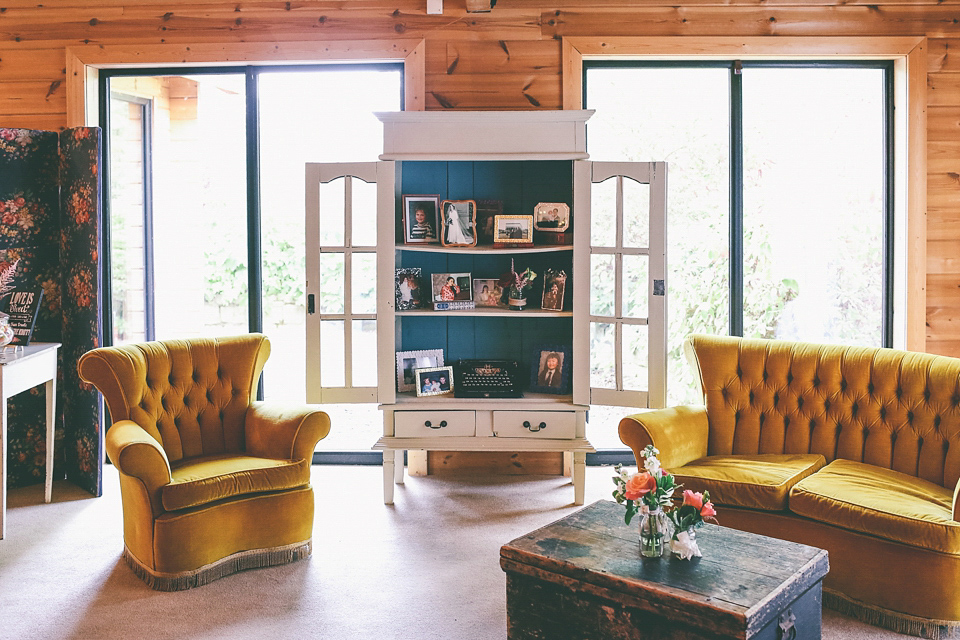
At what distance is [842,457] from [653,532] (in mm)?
1558

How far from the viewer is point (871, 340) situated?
4281 mm

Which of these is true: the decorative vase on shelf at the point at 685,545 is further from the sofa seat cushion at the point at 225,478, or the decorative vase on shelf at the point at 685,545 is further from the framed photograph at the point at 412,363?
the framed photograph at the point at 412,363

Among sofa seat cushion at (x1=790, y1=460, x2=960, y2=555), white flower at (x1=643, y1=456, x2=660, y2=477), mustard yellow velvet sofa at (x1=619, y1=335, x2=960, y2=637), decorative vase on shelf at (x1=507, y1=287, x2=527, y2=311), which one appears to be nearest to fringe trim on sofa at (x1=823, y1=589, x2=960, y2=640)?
mustard yellow velvet sofa at (x1=619, y1=335, x2=960, y2=637)

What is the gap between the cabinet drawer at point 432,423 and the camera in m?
3.70

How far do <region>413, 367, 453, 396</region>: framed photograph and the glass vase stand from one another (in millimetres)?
1893

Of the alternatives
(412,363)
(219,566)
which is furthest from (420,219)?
(219,566)

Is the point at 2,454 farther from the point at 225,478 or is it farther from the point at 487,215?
the point at 487,215

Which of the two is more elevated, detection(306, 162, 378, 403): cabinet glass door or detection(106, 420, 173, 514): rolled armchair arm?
detection(306, 162, 378, 403): cabinet glass door

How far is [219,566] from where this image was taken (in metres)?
2.91

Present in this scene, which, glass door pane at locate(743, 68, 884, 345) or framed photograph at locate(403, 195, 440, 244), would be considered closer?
framed photograph at locate(403, 195, 440, 244)

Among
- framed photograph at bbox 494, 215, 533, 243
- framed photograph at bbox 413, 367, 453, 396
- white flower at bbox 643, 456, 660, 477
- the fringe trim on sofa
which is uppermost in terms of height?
framed photograph at bbox 494, 215, 533, 243

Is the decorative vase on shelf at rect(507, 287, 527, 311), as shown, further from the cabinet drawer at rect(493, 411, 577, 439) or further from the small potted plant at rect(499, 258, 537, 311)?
the cabinet drawer at rect(493, 411, 577, 439)

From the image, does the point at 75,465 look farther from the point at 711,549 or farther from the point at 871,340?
the point at 871,340

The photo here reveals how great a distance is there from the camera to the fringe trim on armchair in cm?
280
